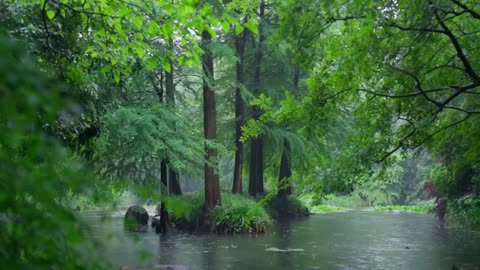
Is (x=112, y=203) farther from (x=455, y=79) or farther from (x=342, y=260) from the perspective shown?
(x=342, y=260)

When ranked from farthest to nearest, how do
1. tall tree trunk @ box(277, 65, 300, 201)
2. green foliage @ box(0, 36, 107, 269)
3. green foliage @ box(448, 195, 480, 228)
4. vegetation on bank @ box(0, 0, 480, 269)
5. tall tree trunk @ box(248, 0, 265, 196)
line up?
tall tree trunk @ box(277, 65, 300, 201) < tall tree trunk @ box(248, 0, 265, 196) < green foliage @ box(448, 195, 480, 228) < vegetation on bank @ box(0, 0, 480, 269) < green foliage @ box(0, 36, 107, 269)

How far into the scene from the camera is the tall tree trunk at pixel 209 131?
19.6 meters

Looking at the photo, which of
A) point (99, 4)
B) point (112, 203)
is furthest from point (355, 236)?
point (112, 203)

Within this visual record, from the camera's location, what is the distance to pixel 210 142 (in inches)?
751

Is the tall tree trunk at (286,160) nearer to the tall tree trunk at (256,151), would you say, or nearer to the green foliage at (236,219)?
the tall tree trunk at (256,151)

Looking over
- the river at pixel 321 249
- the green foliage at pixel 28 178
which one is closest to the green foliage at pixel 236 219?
the river at pixel 321 249

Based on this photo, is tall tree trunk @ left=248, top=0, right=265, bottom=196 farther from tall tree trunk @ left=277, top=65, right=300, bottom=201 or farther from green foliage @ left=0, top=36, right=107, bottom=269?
green foliage @ left=0, top=36, right=107, bottom=269

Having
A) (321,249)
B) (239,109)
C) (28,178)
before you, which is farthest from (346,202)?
(28,178)

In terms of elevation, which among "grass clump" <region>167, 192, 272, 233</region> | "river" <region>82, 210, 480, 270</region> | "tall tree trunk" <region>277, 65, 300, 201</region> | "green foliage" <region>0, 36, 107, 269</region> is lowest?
"river" <region>82, 210, 480, 270</region>

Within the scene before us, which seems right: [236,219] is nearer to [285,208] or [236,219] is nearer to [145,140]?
[145,140]

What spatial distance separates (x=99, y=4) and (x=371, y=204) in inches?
1711

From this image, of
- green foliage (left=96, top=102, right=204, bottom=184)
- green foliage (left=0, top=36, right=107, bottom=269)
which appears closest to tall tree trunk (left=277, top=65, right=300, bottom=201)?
green foliage (left=96, top=102, right=204, bottom=184)

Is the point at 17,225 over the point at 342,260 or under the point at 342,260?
over

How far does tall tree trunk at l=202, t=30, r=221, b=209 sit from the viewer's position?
64.3 ft
